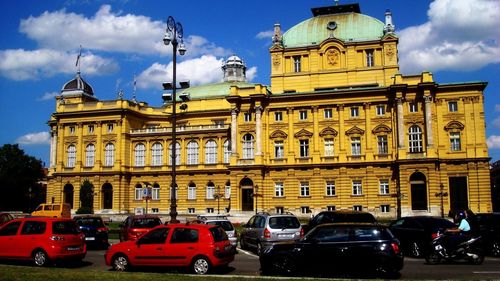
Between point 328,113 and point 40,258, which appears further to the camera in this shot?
point 328,113

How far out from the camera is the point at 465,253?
20.4m

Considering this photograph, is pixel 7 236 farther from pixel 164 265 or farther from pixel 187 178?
pixel 187 178

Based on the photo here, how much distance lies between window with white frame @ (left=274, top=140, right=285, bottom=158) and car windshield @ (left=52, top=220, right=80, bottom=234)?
46.0m

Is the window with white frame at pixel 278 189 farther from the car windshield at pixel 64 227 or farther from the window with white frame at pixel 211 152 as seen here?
the car windshield at pixel 64 227

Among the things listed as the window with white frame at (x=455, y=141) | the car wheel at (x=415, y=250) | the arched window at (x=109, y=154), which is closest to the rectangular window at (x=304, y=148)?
the window with white frame at (x=455, y=141)

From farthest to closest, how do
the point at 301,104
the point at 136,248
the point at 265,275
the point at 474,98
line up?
1. the point at 301,104
2. the point at 474,98
3. the point at 136,248
4. the point at 265,275

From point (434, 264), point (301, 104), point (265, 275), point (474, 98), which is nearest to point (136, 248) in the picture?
point (265, 275)

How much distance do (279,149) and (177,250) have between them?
47.7 meters

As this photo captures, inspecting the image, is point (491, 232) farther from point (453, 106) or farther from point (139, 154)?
point (139, 154)

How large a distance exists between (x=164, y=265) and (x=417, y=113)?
49.2m

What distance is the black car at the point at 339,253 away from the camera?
16453 mm

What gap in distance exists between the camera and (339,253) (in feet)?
54.7

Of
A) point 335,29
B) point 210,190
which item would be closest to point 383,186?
point 335,29

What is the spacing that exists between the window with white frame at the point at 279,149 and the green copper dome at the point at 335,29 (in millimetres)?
13954
